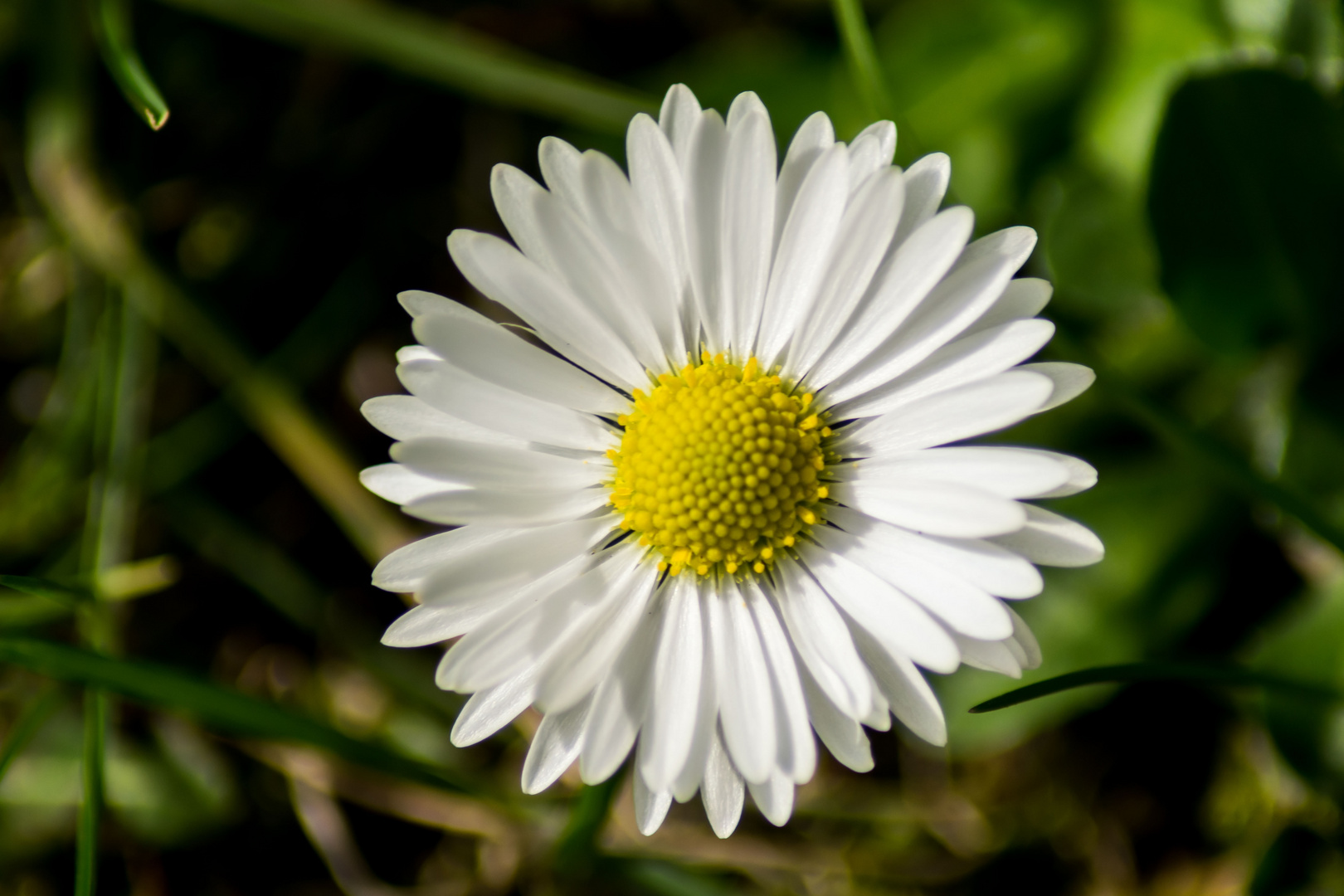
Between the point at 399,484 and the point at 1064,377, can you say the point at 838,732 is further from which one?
the point at 399,484

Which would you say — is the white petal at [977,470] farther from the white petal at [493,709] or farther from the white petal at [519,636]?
the white petal at [493,709]

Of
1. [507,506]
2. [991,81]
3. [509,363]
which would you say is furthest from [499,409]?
[991,81]

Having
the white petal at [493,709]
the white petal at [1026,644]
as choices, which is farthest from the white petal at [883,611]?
the white petal at [493,709]

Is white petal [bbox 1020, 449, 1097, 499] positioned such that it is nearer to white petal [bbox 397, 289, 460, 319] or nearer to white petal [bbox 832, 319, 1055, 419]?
white petal [bbox 832, 319, 1055, 419]

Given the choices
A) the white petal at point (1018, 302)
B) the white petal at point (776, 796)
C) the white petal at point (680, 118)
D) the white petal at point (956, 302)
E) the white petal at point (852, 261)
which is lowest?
the white petal at point (776, 796)

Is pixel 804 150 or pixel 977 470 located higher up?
pixel 804 150

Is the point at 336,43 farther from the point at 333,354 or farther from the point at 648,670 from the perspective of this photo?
the point at 648,670
